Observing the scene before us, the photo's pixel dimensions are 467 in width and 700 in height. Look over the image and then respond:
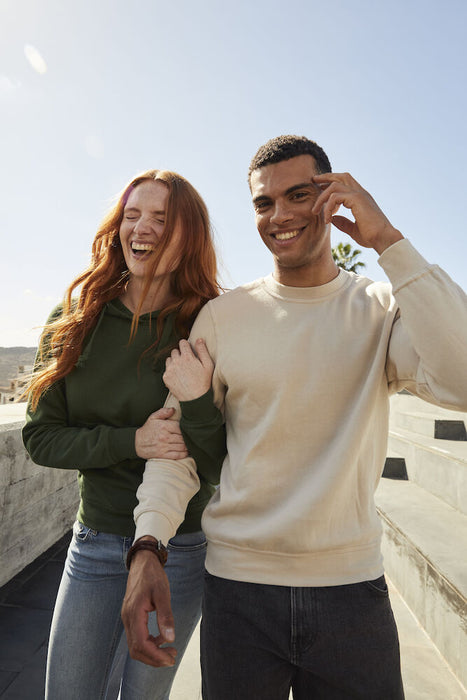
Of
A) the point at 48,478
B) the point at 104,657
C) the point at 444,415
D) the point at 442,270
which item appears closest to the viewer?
the point at 442,270

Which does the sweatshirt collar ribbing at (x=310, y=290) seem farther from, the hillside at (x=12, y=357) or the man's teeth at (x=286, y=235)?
the hillside at (x=12, y=357)

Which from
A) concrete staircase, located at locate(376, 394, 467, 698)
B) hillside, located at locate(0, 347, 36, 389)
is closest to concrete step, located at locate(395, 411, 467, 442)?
concrete staircase, located at locate(376, 394, 467, 698)

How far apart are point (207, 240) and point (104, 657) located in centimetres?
169

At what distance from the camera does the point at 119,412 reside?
5.83 ft

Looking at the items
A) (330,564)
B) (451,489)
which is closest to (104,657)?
(330,564)

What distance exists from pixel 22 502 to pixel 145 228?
313cm

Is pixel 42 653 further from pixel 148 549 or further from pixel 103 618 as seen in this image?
pixel 148 549

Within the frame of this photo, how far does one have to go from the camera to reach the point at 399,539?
145 inches

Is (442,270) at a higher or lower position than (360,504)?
higher

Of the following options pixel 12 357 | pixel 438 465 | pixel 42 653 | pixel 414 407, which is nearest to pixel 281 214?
pixel 42 653

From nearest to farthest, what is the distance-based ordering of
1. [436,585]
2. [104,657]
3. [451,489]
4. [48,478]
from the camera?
[104,657], [436,585], [451,489], [48,478]

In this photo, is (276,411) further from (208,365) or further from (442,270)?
(442,270)

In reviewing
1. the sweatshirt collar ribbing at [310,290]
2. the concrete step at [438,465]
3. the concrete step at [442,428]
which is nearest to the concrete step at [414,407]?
the concrete step at [442,428]

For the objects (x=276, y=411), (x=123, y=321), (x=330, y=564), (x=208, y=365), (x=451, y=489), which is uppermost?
(x=123, y=321)
